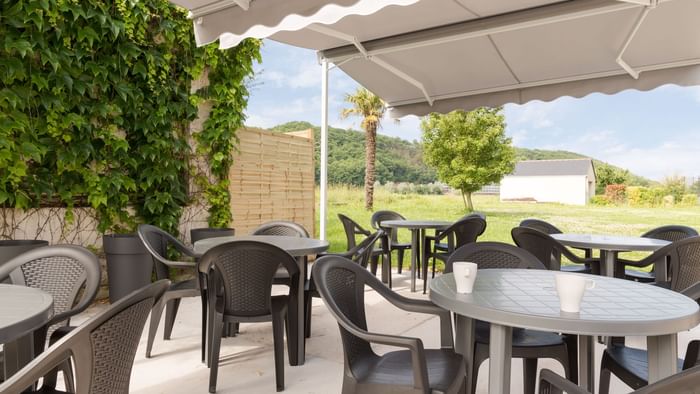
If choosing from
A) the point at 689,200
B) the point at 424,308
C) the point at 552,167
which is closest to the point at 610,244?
the point at 424,308

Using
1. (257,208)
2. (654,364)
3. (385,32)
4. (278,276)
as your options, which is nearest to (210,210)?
(257,208)

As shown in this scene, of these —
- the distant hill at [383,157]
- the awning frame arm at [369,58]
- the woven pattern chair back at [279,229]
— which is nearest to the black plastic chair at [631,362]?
the woven pattern chair back at [279,229]

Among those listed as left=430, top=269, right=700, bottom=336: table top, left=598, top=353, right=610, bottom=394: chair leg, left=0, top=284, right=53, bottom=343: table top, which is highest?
left=0, top=284, right=53, bottom=343: table top

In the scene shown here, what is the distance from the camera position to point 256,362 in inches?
130

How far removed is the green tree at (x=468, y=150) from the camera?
1498 cm

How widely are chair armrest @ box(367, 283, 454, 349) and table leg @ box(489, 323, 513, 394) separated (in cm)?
49

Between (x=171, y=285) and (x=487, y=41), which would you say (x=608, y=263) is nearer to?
(x=487, y=41)

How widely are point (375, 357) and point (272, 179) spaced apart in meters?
5.54

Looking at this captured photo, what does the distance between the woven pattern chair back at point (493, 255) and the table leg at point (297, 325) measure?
1116mm

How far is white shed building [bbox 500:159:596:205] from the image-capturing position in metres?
12.6

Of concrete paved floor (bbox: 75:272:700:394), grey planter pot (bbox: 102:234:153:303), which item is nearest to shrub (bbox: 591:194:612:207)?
concrete paved floor (bbox: 75:272:700:394)

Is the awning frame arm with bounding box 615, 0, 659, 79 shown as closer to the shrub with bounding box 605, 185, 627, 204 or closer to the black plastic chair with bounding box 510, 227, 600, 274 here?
the black plastic chair with bounding box 510, 227, 600, 274

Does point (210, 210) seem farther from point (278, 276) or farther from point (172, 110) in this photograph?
point (278, 276)

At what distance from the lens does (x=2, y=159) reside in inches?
168
